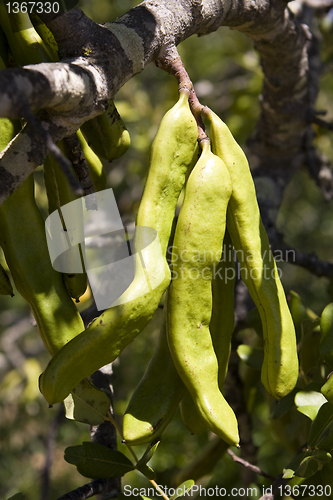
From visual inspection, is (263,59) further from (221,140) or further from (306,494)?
(306,494)

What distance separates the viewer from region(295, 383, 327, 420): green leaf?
37.5 inches

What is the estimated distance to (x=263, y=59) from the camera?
153cm

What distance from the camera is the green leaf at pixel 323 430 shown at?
867 mm

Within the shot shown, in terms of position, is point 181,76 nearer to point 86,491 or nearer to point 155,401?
point 155,401

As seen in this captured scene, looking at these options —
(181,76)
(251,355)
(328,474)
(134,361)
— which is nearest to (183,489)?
(328,474)

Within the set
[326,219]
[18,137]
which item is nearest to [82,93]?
[18,137]

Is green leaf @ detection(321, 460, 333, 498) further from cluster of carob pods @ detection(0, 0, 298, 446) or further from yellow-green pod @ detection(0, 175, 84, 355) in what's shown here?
yellow-green pod @ detection(0, 175, 84, 355)

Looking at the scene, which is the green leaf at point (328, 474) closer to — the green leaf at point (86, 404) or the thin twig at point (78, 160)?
the green leaf at point (86, 404)

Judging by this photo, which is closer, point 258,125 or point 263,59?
point 263,59

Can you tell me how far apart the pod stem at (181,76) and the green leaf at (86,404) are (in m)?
0.55

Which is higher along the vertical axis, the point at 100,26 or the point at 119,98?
the point at 100,26

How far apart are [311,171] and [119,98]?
1562 millimetres

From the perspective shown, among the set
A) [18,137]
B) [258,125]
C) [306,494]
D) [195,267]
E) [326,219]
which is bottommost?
[326,219]

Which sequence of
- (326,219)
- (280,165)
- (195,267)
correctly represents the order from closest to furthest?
(195,267), (280,165), (326,219)
